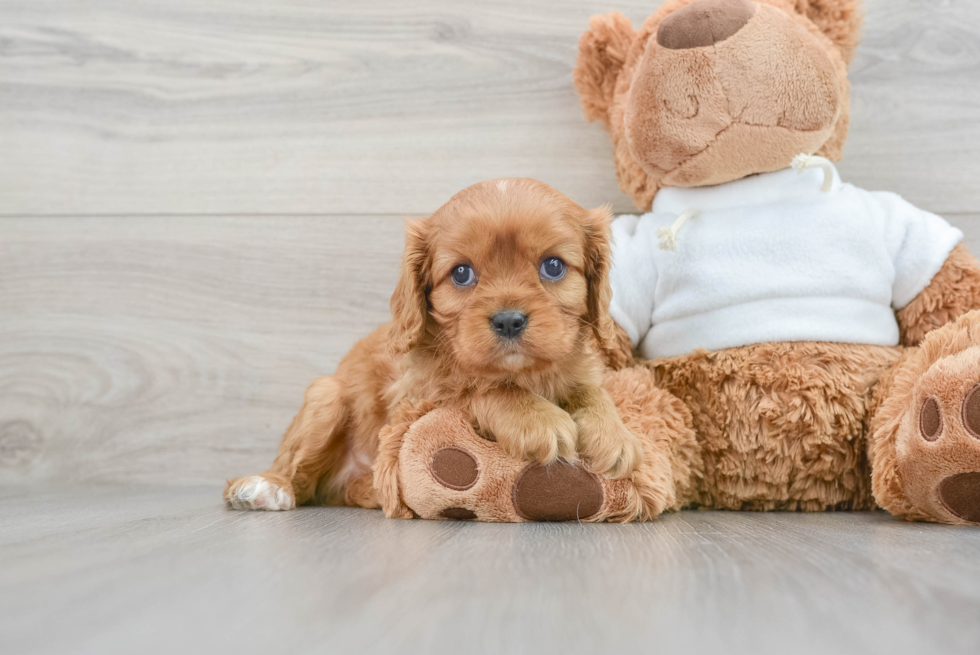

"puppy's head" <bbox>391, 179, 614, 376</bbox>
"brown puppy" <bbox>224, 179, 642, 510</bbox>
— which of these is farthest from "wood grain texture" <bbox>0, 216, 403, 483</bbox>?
"puppy's head" <bbox>391, 179, 614, 376</bbox>

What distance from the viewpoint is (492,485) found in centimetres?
119

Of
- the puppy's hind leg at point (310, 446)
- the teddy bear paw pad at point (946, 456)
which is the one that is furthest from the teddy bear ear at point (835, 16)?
the puppy's hind leg at point (310, 446)

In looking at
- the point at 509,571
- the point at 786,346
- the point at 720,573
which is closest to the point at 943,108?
the point at 786,346

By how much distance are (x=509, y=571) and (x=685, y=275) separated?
87cm

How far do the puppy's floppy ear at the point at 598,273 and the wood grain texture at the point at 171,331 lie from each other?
28.2 inches

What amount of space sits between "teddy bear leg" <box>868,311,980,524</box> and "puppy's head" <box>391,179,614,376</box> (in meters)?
0.51

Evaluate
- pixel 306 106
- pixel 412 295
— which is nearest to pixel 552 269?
pixel 412 295

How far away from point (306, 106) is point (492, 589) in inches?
60.5

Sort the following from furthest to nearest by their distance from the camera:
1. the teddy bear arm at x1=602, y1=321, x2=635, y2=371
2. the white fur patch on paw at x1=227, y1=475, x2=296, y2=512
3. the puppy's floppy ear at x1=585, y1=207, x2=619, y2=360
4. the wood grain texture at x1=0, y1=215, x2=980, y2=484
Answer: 1. the wood grain texture at x1=0, y1=215, x2=980, y2=484
2. the teddy bear arm at x1=602, y1=321, x2=635, y2=371
3. the white fur patch on paw at x1=227, y1=475, x2=296, y2=512
4. the puppy's floppy ear at x1=585, y1=207, x2=619, y2=360

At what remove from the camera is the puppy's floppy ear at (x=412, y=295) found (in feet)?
4.22

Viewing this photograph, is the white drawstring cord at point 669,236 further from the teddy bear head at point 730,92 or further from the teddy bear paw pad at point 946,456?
the teddy bear paw pad at point 946,456

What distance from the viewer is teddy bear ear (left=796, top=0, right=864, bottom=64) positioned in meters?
1.55

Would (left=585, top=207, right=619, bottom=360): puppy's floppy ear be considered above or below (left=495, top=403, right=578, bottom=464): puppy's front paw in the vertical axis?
above

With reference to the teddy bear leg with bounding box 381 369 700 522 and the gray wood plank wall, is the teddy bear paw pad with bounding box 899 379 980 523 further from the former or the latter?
the gray wood plank wall
